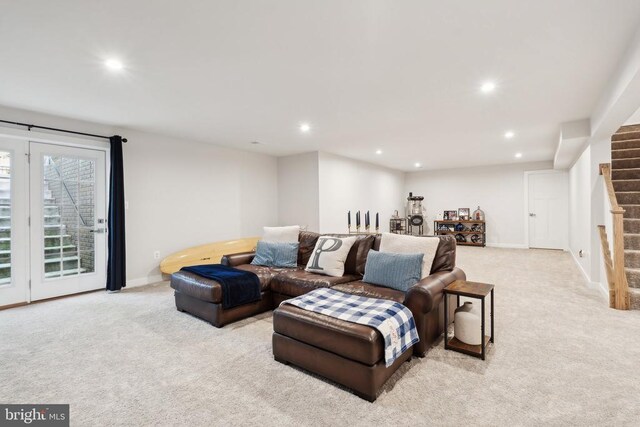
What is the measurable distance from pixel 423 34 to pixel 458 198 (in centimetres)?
774

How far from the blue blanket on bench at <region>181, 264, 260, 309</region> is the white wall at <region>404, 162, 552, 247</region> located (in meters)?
7.65

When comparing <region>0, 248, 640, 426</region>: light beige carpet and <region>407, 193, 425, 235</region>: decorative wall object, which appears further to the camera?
<region>407, 193, 425, 235</region>: decorative wall object

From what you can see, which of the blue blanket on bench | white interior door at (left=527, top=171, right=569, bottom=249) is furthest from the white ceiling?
white interior door at (left=527, top=171, right=569, bottom=249)

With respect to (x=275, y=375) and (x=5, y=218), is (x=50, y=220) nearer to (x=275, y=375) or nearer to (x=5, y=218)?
(x=5, y=218)

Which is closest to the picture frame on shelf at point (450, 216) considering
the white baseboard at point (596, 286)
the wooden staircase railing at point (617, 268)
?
the white baseboard at point (596, 286)

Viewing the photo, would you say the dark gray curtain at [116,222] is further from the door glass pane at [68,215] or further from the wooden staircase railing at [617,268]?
the wooden staircase railing at [617,268]

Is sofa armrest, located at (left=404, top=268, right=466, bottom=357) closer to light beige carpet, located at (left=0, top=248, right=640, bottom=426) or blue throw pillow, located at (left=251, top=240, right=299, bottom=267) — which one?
light beige carpet, located at (left=0, top=248, right=640, bottom=426)

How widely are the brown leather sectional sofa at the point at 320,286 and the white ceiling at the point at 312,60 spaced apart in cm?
164

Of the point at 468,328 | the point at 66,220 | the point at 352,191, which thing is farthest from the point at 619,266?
the point at 66,220

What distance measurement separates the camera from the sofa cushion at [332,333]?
1805 mm

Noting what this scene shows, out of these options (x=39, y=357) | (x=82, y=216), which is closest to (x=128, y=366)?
(x=39, y=357)

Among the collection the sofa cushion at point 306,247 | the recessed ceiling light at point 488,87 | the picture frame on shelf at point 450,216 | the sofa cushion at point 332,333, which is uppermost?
the recessed ceiling light at point 488,87

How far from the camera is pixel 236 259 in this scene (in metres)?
3.90

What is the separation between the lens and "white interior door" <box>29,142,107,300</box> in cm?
386
